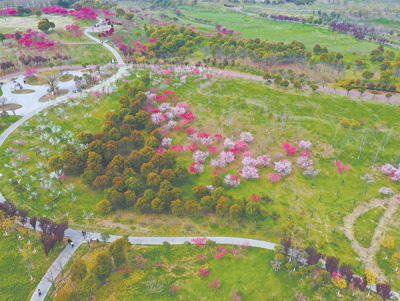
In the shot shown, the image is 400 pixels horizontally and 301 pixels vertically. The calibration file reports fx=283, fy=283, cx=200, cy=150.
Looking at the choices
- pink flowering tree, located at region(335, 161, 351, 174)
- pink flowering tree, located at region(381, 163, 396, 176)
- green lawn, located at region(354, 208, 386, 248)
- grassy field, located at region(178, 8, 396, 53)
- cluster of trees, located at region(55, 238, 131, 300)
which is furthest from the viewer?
grassy field, located at region(178, 8, 396, 53)

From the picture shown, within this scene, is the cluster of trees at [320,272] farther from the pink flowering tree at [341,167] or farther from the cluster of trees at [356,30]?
the cluster of trees at [356,30]

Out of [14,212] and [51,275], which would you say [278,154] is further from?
[14,212]

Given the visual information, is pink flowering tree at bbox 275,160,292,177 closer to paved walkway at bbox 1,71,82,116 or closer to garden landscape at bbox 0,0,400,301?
garden landscape at bbox 0,0,400,301

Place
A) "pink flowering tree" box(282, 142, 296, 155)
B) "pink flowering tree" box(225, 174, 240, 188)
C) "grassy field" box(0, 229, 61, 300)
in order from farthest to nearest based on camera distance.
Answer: "pink flowering tree" box(282, 142, 296, 155), "pink flowering tree" box(225, 174, 240, 188), "grassy field" box(0, 229, 61, 300)

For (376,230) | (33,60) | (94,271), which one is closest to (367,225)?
(376,230)

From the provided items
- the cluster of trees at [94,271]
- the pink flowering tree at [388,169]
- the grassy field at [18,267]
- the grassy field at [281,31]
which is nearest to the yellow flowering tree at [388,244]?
the pink flowering tree at [388,169]

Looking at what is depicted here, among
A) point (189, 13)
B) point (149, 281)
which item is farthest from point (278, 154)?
point (189, 13)

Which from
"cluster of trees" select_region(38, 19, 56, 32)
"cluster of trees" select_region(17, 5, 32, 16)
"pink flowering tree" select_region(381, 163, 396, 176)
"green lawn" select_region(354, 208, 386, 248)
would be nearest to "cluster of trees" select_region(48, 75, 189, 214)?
"green lawn" select_region(354, 208, 386, 248)
